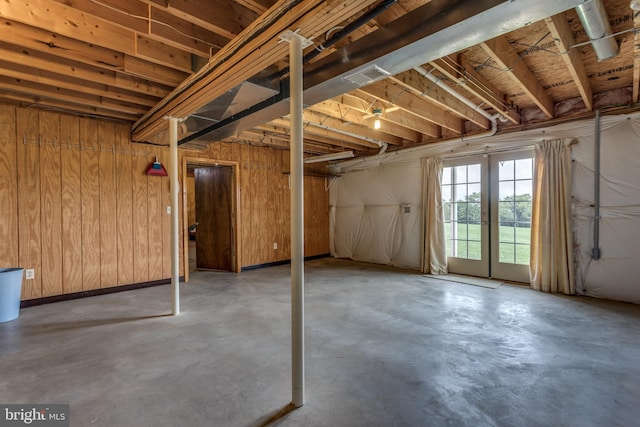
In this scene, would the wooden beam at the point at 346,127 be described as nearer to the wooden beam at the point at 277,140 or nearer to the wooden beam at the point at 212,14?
the wooden beam at the point at 277,140

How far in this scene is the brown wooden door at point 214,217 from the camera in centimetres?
573

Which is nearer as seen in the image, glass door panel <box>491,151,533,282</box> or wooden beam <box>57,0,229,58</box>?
wooden beam <box>57,0,229,58</box>

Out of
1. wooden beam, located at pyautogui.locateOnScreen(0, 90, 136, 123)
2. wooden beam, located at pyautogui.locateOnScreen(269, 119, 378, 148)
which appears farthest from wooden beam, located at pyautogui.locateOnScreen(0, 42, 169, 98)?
wooden beam, located at pyautogui.locateOnScreen(269, 119, 378, 148)

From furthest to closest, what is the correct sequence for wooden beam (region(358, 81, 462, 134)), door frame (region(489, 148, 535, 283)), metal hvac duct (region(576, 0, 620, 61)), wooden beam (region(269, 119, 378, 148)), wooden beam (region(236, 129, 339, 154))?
wooden beam (region(236, 129, 339, 154)), door frame (region(489, 148, 535, 283)), wooden beam (region(269, 119, 378, 148)), wooden beam (region(358, 81, 462, 134)), metal hvac duct (region(576, 0, 620, 61))

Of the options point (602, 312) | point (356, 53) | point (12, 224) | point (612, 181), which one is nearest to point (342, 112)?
point (356, 53)

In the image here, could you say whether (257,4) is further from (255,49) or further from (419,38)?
(419,38)

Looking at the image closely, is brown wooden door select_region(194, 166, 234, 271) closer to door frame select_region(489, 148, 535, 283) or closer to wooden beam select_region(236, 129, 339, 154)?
wooden beam select_region(236, 129, 339, 154)

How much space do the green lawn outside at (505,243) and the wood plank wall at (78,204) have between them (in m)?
4.54

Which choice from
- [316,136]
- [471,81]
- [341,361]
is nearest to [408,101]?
[471,81]

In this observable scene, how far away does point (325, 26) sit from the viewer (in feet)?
5.76

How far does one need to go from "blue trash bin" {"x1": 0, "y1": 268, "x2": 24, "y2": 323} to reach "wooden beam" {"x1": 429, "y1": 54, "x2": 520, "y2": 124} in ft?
15.2

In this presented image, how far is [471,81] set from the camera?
309cm

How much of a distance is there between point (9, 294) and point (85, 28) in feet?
9.41

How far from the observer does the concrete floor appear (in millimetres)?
1739
